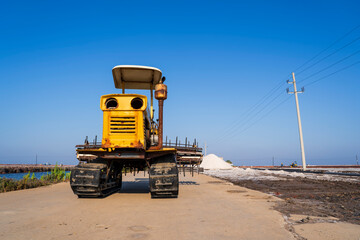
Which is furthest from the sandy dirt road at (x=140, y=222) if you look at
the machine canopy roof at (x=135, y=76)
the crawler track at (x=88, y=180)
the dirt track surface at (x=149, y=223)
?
the machine canopy roof at (x=135, y=76)

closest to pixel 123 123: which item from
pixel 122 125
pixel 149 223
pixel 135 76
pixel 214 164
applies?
pixel 122 125

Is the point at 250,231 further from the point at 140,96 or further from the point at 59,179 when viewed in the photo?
the point at 59,179

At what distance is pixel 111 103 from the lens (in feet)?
25.7

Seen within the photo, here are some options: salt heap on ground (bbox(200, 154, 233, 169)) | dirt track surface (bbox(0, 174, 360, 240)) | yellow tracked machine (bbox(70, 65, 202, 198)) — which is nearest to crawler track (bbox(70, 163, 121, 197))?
yellow tracked machine (bbox(70, 65, 202, 198))

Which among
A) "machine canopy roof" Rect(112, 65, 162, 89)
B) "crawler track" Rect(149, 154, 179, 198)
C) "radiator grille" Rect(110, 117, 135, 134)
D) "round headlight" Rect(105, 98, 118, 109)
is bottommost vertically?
"crawler track" Rect(149, 154, 179, 198)

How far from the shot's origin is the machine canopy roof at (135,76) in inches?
347

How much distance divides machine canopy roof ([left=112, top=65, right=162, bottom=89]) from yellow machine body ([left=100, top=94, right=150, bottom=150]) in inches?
59.6

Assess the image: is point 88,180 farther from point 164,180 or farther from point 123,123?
point 164,180

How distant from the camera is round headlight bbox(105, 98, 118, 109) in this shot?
774 cm

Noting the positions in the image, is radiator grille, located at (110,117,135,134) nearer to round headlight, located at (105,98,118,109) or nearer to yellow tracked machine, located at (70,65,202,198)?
yellow tracked machine, located at (70,65,202,198)

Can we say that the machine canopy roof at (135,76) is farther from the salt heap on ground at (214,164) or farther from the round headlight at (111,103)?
the salt heap on ground at (214,164)

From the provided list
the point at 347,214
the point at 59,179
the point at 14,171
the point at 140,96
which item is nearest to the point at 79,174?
the point at 140,96

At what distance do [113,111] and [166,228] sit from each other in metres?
4.51

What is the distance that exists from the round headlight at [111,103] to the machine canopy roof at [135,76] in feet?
4.98
